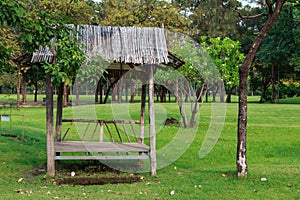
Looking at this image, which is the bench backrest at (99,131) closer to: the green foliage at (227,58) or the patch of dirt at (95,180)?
the patch of dirt at (95,180)

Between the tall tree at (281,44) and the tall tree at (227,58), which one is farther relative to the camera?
the tall tree at (281,44)

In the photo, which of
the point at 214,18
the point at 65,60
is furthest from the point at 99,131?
the point at 214,18

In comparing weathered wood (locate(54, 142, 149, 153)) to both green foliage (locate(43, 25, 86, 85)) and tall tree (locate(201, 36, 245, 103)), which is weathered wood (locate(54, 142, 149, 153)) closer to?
green foliage (locate(43, 25, 86, 85))

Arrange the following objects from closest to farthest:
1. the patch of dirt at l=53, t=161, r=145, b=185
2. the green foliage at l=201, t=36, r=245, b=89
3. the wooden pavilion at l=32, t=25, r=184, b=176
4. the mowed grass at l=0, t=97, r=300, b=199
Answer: the mowed grass at l=0, t=97, r=300, b=199
the patch of dirt at l=53, t=161, r=145, b=185
the wooden pavilion at l=32, t=25, r=184, b=176
the green foliage at l=201, t=36, r=245, b=89

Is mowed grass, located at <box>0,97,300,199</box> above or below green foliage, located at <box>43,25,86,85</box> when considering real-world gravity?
below

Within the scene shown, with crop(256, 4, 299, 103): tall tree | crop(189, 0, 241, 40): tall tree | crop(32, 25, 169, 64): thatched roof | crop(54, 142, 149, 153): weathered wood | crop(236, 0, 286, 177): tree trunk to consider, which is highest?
crop(189, 0, 241, 40): tall tree

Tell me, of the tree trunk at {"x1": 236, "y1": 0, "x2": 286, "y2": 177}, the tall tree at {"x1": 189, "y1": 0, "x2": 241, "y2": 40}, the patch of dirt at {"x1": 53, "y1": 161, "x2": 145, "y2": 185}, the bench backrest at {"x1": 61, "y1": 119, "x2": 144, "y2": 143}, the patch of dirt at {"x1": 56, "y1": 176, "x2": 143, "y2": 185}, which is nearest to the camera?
the patch of dirt at {"x1": 56, "y1": 176, "x2": 143, "y2": 185}

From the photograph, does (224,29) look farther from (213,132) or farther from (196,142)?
(196,142)

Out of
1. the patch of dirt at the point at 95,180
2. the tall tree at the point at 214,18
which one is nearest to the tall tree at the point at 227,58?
the patch of dirt at the point at 95,180

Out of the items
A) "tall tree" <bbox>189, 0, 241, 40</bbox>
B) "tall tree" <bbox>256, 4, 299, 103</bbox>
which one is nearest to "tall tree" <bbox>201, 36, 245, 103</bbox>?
"tall tree" <bbox>256, 4, 299, 103</bbox>

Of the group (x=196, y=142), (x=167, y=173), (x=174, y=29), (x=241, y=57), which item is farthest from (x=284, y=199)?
(x=174, y=29)

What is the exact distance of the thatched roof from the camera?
8.49 metres

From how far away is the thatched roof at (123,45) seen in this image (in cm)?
849

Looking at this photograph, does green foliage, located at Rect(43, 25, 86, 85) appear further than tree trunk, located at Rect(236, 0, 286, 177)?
No
